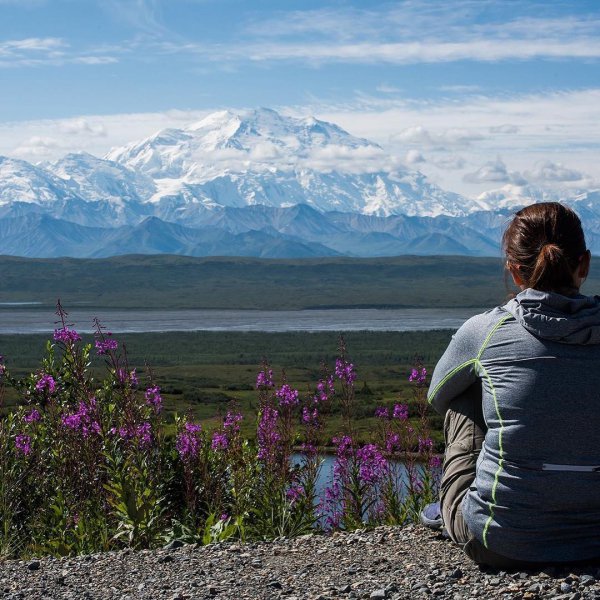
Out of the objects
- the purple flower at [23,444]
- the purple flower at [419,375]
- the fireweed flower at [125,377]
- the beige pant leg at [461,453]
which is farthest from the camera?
the purple flower at [23,444]

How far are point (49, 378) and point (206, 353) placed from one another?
8468 centimetres

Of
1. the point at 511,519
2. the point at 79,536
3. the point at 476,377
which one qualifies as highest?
the point at 476,377

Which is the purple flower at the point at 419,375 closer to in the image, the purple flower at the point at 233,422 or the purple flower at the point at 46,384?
the purple flower at the point at 233,422

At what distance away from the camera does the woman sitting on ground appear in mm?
5355

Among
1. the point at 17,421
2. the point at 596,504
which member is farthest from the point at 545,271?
the point at 17,421

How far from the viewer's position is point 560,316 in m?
5.34

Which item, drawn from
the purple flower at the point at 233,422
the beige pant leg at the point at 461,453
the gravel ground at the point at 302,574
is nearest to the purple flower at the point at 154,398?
the purple flower at the point at 233,422

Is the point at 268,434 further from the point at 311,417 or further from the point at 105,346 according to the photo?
the point at 105,346

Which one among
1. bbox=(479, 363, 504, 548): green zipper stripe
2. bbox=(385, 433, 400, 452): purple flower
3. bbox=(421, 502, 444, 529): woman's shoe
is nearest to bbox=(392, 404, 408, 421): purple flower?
bbox=(385, 433, 400, 452): purple flower

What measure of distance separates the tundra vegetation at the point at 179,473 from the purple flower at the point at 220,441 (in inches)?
0.5

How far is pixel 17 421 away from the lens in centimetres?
1080

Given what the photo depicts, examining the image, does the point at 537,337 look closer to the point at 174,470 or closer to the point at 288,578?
the point at 288,578

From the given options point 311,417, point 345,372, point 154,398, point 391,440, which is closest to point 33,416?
point 154,398

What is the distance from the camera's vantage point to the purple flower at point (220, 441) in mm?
9805
